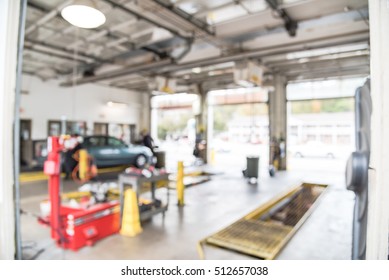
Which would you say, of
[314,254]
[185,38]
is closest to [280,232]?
[314,254]

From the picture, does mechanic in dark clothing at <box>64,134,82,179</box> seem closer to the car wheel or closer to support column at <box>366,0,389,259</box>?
the car wheel

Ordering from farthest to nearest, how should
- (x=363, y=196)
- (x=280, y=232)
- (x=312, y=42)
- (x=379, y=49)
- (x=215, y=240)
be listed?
(x=312, y=42) → (x=280, y=232) → (x=215, y=240) → (x=363, y=196) → (x=379, y=49)

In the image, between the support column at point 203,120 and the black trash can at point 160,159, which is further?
the support column at point 203,120

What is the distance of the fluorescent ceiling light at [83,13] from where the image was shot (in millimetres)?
2242

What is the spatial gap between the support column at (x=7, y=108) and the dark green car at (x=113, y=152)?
692 cm

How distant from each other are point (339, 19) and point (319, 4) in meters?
0.61

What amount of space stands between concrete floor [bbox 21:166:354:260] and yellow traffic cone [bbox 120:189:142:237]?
0.31ft

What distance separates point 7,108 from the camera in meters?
1.10

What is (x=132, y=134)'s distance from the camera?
44.2 ft

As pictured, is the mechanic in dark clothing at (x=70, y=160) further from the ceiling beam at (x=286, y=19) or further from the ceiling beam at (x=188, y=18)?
the ceiling beam at (x=286, y=19)

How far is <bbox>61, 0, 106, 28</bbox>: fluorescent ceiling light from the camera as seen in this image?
2.24 m

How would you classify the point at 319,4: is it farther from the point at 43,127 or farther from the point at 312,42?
the point at 43,127

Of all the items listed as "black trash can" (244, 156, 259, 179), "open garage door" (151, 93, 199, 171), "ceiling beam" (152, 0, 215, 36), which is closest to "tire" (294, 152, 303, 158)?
"open garage door" (151, 93, 199, 171)

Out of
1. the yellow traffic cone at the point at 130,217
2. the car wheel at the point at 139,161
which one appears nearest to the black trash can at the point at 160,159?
the car wheel at the point at 139,161
